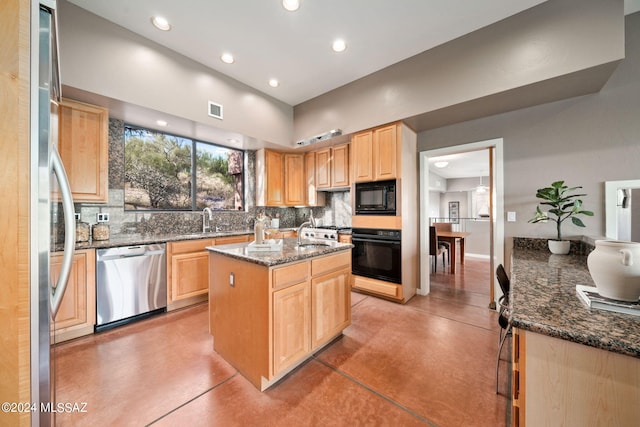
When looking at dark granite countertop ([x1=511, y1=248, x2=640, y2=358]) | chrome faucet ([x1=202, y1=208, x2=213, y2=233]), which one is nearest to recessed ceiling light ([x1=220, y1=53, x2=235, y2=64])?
chrome faucet ([x1=202, y1=208, x2=213, y2=233])

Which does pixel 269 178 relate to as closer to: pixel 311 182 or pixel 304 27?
pixel 311 182

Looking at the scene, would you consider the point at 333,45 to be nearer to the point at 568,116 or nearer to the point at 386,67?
the point at 386,67

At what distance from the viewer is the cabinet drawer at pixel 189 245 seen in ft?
9.25

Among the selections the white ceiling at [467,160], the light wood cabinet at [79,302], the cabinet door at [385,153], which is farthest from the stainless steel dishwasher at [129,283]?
the white ceiling at [467,160]

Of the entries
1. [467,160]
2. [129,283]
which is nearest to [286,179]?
[129,283]

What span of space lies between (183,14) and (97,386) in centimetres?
328

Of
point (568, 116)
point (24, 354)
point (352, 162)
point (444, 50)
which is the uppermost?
point (444, 50)

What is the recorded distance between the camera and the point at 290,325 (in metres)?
1.68

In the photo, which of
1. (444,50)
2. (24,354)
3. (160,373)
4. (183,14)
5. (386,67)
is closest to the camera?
(24,354)

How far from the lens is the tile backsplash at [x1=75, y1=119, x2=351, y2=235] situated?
9.26 feet

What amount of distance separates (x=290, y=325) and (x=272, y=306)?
0.86 ft

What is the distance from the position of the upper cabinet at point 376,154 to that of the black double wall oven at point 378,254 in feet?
2.63

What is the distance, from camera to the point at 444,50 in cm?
259

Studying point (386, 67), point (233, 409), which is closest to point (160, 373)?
point (233, 409)
